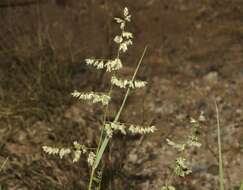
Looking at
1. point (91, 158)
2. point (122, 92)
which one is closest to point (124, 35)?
point (91, 158)

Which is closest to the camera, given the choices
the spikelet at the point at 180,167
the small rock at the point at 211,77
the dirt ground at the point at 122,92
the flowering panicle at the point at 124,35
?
the flowering panicle at the point at 124,35

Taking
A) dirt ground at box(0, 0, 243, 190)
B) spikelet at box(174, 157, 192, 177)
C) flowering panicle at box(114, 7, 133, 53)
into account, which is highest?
dirt ground at box(0, 0, 243, 190)

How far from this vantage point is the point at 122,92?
3.72m

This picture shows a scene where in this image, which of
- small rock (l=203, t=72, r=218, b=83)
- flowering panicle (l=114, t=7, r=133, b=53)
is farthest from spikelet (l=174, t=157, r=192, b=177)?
small rock (l=203, t=72, r=218, b=83)

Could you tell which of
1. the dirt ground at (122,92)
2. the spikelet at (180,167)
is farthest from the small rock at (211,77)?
the spikelet at (180,167)

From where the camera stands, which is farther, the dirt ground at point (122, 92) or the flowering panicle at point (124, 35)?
the dirt ground at point (122, 92)

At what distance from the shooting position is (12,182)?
3.00 m

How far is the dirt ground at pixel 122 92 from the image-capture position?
316 centimetres

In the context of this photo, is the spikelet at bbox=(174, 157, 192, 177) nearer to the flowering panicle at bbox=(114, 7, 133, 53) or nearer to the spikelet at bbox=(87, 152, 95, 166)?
the spikelet at bbox=(87, 152, 95, 166)

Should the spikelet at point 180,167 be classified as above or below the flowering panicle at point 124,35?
below

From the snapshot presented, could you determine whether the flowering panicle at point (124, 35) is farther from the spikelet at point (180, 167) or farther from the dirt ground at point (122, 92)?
the dirt ground at point (122, 92)

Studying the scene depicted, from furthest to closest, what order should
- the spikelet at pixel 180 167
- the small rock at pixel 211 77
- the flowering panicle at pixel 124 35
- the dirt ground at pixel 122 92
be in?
the small rock at pixel 211 77, the dirt ground at pixel 122 92, the spikelet at pixel 180 167, the flowering panicle at pixel 124 35

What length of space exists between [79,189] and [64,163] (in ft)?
0.76

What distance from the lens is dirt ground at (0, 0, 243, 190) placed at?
3.16m
